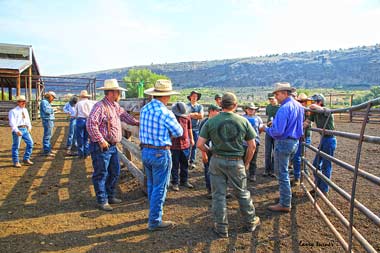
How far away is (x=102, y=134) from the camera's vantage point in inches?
181

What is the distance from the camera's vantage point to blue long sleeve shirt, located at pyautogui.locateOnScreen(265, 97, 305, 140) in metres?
4.32

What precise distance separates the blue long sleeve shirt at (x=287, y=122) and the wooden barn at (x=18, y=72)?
637 inches

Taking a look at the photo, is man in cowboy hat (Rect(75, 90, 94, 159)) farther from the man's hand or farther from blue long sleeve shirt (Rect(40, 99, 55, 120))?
the man's hand

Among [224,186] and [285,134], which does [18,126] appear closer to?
[224,186]

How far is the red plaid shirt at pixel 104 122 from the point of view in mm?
4441

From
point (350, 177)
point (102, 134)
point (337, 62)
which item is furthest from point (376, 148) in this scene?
point (337, 62)

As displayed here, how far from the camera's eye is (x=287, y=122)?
4352 mm

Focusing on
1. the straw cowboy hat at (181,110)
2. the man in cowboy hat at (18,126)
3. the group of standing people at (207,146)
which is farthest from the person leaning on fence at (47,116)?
the straw cowboy hat at (181,110)

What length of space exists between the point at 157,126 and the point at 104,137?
4.03ft

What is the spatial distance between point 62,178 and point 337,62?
14747 centimetres

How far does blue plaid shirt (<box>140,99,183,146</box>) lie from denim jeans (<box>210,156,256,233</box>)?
26.8 inches

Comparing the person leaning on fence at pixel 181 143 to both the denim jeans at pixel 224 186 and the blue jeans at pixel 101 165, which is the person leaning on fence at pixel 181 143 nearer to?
the blue jeans at pixel 101 165

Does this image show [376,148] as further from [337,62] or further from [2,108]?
[337,62]

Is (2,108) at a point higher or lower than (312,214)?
higher
